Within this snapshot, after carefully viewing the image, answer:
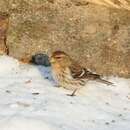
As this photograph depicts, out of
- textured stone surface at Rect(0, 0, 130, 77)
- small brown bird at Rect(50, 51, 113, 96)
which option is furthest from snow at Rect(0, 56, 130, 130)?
textured stone surface at Rect(0, 0, 130, 77)

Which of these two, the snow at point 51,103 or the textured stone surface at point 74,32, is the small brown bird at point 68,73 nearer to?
the snow at point 51,103

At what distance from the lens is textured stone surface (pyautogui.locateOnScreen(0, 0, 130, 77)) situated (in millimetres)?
8945

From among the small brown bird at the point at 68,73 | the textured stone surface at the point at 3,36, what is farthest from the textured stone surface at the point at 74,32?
the small brown bird at the point at 68,73

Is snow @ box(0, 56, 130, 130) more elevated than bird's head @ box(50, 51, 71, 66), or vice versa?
bird's head @ box(50, 51, 71, 66)

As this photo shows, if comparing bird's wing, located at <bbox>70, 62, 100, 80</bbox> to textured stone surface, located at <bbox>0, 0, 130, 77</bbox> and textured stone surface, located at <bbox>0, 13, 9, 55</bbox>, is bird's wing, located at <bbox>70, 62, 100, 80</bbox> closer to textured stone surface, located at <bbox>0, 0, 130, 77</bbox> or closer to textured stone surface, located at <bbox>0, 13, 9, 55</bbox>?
textured stone surface, located at <bbox>0, 0, 130, 77</bbox>

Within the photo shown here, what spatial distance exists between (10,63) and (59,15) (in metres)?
0.92

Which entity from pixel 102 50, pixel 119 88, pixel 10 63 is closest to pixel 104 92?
pixel 119 88

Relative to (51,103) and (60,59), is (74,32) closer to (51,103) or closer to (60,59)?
(60,59)

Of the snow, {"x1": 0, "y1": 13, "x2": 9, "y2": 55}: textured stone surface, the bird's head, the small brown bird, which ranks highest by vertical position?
{"x1": 0, "y1": 13, "x2": 9, "y2": 55}: textured stone surface

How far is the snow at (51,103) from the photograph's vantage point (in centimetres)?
706

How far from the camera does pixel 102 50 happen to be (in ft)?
29.5

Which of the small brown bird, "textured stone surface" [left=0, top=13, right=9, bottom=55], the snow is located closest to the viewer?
the snow

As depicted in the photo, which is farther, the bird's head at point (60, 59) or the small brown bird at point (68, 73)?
the bird's head at point (60, 59)

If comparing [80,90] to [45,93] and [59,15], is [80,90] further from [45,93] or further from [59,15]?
[59,15]
